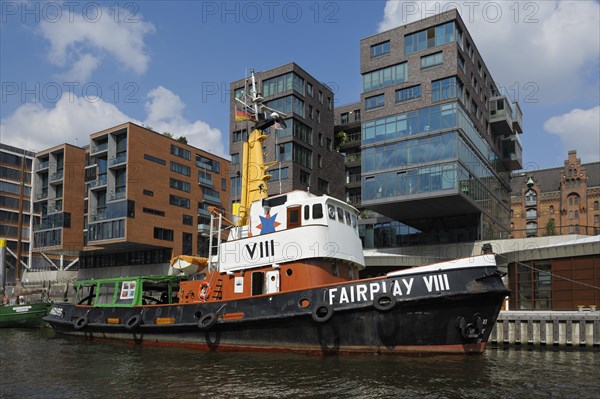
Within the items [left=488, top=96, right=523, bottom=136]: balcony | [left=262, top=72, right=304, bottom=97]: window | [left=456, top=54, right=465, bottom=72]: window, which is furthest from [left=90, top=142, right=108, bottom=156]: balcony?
[left=488, top=96, right=523, bottom=136]: balcony

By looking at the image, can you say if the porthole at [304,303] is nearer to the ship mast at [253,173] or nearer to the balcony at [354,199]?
the ship mast at [253,173]

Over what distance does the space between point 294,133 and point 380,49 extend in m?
11.2

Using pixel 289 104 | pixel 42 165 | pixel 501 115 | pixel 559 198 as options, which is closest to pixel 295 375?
pixel 289 104

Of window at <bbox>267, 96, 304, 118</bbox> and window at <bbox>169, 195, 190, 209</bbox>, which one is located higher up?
window at <bbox>267, 96, 304, 118</bbox>

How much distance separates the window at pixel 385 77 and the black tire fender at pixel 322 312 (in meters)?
28.6

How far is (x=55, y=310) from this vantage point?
26.2 metres

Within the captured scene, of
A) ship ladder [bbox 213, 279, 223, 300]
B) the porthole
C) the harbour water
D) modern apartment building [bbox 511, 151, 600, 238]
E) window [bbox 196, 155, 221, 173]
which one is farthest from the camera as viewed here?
modern apartment building [bbox 511, 151, 600, 238]

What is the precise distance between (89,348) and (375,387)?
13.2m

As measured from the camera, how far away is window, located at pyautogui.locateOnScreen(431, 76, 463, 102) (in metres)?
38.2

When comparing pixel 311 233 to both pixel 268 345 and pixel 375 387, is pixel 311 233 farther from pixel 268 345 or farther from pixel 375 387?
pixel 375 387

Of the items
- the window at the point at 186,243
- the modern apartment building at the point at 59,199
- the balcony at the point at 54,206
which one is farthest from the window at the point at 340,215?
the balcony at the point at 54,206

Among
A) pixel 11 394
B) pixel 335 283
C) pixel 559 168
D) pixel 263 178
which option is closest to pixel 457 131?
pixel 263 178

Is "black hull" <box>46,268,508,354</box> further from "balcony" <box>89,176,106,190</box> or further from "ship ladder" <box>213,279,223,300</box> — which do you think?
"balcony" <box>89,176,106,190</box>

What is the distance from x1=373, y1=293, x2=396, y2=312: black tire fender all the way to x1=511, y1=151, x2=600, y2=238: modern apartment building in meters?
68.0
